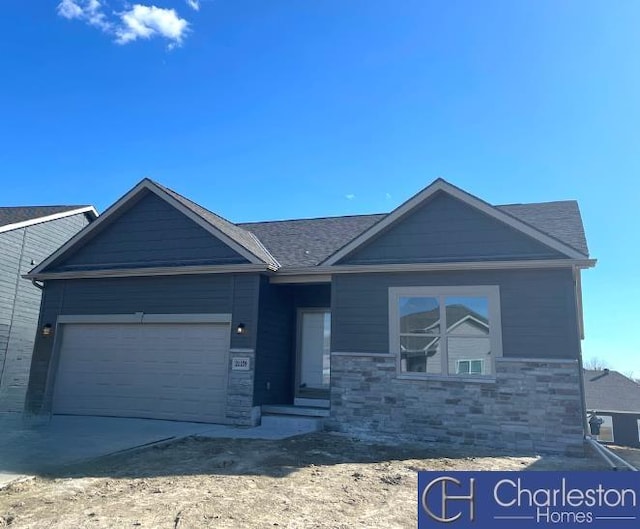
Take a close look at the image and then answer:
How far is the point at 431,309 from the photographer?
9812 mm

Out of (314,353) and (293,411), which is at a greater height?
(314,353)

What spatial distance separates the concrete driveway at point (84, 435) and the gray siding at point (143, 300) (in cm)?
148

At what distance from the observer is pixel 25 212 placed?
1728 cm

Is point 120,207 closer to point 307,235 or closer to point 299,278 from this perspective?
point 307,235

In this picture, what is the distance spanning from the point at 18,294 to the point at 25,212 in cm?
353

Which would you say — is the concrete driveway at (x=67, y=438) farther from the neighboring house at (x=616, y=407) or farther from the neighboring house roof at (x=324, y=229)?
the neighboring house at (x=616, y=407)

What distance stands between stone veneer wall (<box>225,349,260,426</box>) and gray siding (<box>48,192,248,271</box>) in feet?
8.08

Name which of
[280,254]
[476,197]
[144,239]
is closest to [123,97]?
[144,239]

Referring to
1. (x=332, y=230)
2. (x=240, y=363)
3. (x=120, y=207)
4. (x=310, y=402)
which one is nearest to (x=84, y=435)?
(x=240, y=363)

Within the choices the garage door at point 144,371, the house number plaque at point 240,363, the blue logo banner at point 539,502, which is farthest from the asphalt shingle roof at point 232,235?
the blue logo banner at point 539,502

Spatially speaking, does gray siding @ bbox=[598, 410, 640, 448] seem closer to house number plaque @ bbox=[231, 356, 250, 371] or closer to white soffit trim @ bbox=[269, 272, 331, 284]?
white soffit trim @ bbox=[269, 272, 331, 284]

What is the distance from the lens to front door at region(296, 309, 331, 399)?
12078mm

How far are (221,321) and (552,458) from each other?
23.9ft

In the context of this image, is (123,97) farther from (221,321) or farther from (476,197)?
(476,197)
